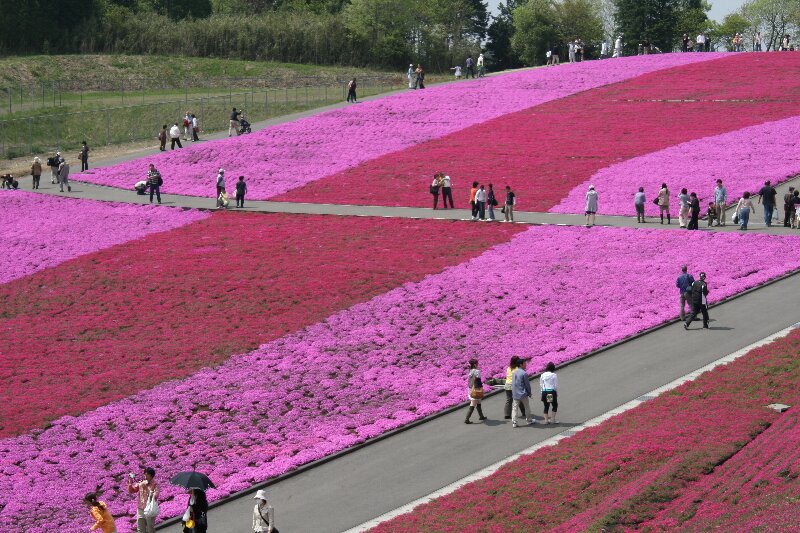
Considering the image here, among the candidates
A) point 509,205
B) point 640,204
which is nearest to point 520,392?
point 640,204

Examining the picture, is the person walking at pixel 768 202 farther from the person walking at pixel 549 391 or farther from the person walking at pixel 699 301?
the person walking at pixel 549 391

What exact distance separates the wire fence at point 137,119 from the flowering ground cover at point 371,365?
133 ft

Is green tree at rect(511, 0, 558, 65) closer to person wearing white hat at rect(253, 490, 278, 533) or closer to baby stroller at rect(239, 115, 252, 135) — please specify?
baby stroller at rect(239, 115, 252, 135)

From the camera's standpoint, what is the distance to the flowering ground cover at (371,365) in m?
30.0

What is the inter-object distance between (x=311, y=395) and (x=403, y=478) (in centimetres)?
720

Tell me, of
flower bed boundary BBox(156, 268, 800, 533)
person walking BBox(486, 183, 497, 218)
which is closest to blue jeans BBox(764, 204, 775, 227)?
person walking BBox(486, 183, 497, 218)

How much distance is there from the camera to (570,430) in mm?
29172

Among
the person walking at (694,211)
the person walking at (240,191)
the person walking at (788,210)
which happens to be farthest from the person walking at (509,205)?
the person walking at (240,191)

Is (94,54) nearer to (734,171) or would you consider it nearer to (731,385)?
(734,171)

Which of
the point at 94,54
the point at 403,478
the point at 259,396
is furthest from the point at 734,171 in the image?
the point at 94,54

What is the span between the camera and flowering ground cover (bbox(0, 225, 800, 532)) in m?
30.0

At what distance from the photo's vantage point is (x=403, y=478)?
27.6 m

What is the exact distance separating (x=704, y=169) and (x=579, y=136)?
38.8 feet

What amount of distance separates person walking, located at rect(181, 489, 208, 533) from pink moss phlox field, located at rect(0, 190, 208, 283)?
28.6m
